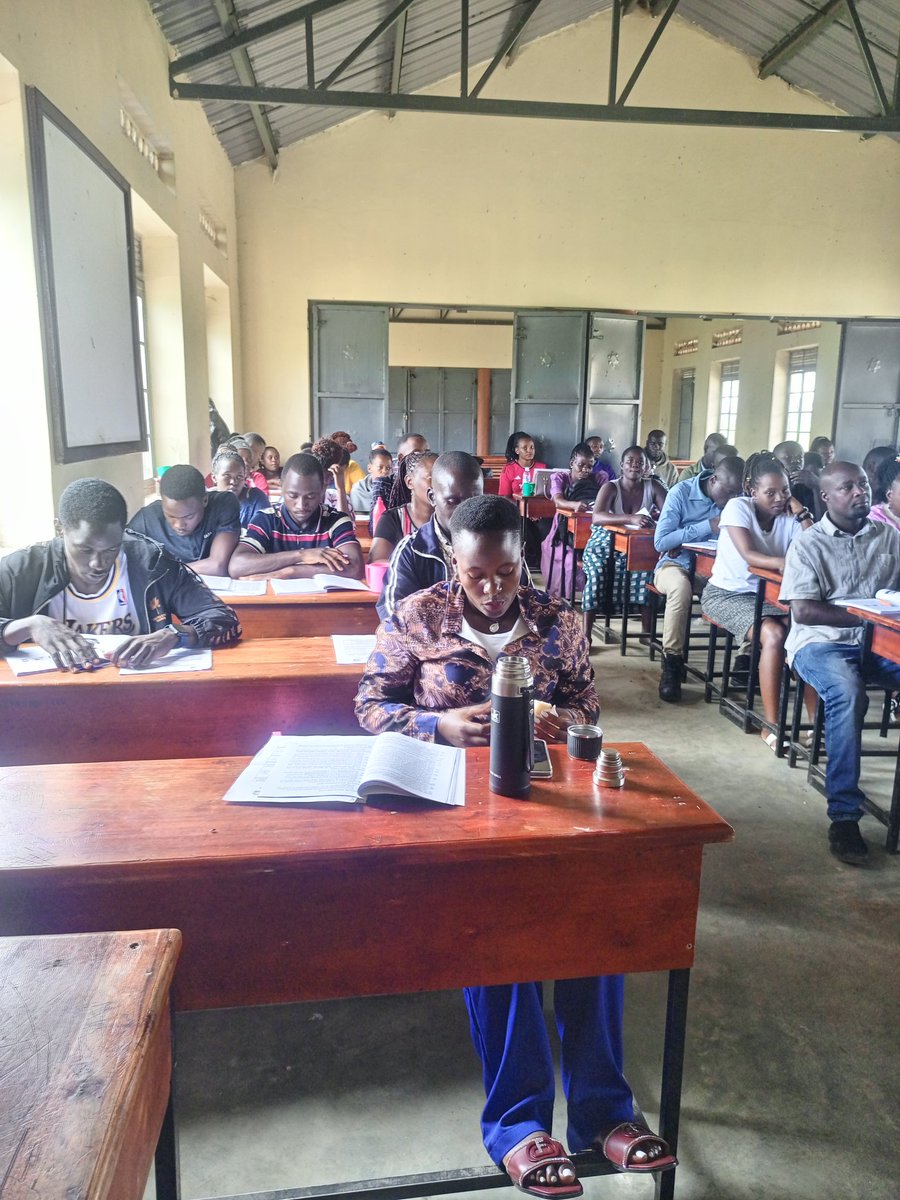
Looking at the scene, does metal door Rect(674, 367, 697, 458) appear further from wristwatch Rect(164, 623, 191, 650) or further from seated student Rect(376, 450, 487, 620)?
wristwatch Rect(164, 623, 191, 650)

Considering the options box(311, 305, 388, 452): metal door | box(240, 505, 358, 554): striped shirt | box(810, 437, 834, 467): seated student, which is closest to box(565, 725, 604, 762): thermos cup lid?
box(240, 505, 358, 554): striped shirt

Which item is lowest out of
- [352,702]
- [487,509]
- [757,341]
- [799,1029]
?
[799,1029]

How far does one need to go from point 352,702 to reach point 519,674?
3.73ft

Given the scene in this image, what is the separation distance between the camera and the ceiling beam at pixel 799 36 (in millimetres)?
6939

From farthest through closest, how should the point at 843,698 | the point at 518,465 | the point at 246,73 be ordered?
the point at 518,465 < the point at 246,73 < the point at 843,698

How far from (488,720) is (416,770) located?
328 millimetres

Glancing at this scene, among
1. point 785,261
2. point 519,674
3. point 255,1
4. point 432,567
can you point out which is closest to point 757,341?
point 785,261

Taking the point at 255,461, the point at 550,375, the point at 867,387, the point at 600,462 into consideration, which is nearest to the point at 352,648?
the point at 255,461

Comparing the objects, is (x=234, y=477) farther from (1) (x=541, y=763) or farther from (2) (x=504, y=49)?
(1) (x=541, y=763)

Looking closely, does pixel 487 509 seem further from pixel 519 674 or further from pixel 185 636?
pixel 185 636

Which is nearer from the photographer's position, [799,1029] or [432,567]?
[799,1029]

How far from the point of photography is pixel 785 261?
28.9 ft

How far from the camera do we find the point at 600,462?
714 cm

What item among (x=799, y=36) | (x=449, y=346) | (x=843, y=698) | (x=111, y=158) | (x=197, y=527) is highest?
(x=799, y=36)
